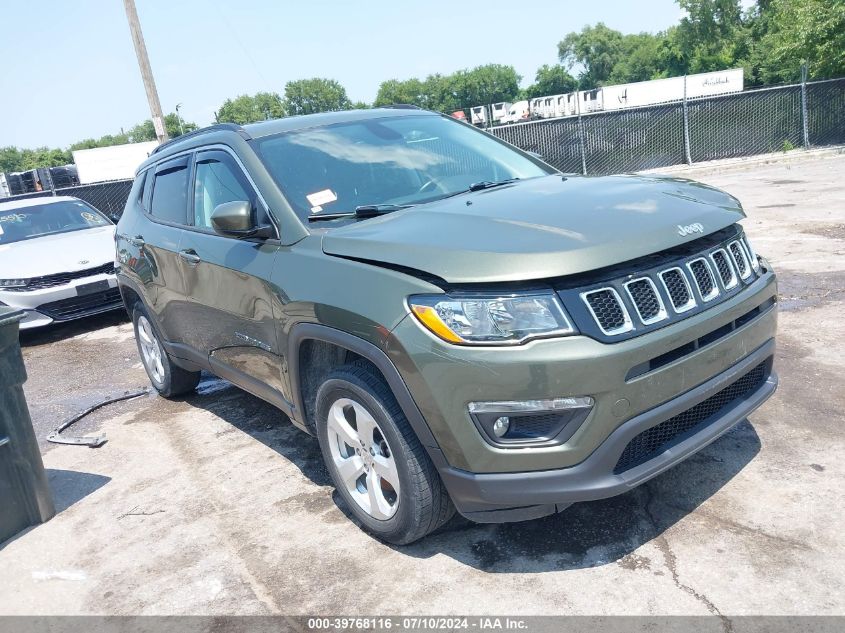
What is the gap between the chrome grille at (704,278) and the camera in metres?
2.84

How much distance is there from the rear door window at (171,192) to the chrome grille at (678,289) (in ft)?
10.2

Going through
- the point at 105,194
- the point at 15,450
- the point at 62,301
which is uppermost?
the point at 105,194

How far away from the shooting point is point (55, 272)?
827cm

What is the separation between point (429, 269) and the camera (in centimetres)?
266

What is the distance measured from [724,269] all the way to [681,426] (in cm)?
70

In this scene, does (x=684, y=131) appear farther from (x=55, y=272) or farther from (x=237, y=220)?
(x=237, y=220)

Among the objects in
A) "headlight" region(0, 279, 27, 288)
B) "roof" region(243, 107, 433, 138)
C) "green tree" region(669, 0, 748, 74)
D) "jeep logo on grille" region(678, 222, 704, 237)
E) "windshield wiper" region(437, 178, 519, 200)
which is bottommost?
"headlight" region(0, 279, 27, 288)

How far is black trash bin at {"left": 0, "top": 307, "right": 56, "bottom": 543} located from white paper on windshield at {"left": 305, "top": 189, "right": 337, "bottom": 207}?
165 centimetres

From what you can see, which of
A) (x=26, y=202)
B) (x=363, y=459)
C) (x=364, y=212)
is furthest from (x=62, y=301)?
(x=363, y=459)

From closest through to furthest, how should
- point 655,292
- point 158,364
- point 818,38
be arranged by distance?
point 655,292, point 158,364, point 818,38

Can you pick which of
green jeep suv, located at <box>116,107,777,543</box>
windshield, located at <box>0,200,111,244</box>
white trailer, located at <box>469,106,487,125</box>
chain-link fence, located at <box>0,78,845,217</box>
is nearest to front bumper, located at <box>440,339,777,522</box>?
green jeep suv, located at <box>116,107,777,543</box>

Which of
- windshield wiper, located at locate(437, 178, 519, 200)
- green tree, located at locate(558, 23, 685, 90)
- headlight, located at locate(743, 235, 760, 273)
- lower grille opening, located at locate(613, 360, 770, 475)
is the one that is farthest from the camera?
green tree, located at locate(558, 23, 685, 90)

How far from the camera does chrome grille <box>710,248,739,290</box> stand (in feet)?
9.78

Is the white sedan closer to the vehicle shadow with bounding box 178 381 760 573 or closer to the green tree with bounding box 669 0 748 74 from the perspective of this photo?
the vehicle shadow with bounding box 178 381 760 573
